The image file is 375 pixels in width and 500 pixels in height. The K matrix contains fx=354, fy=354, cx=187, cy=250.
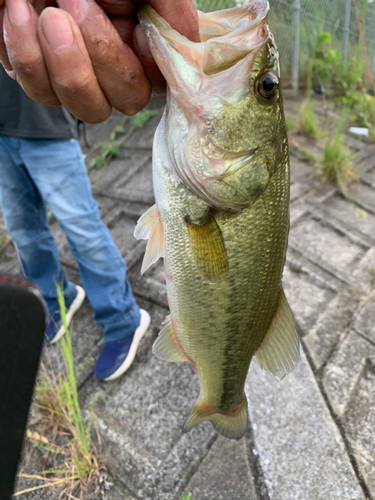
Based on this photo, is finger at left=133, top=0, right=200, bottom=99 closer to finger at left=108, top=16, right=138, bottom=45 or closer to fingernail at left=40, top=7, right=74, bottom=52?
finger at left=108, top=16, right=138, bottom=45

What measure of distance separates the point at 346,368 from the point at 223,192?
1722mm

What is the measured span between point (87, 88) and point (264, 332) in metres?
0.99

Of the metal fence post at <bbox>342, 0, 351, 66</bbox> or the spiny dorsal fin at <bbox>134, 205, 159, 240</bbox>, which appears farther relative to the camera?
the metal fence post at <bbox>342, 0, 351, 66</bbox>

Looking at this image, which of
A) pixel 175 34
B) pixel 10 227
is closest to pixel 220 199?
pixel 175 34

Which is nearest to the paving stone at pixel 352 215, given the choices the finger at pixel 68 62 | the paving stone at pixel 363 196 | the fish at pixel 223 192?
the paving stone at pixel 363 196

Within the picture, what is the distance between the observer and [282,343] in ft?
A: 4.24

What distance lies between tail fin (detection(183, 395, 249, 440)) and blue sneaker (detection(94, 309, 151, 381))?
0.89 meters

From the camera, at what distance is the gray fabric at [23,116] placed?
6.70ft

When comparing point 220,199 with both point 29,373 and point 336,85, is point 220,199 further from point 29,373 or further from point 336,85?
point 336,85

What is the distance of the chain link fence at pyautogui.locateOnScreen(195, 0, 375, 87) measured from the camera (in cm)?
556

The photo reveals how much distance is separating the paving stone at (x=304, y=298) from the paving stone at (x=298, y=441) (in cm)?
41

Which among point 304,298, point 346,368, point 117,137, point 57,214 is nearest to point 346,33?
point 117,137

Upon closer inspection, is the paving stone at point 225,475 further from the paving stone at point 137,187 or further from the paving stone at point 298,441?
the paving stone at point 137,187

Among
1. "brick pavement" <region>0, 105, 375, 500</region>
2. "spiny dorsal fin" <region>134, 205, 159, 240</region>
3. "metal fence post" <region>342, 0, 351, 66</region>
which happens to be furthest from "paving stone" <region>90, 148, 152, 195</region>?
"metal fence post" <region>342, 0, 351, 66</region>
